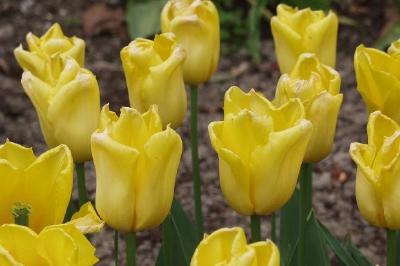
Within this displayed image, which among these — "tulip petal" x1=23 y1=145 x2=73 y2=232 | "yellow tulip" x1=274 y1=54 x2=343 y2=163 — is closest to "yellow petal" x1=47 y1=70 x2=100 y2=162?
"tulip petal" x1=23 y1=145 x2=73 y2=232

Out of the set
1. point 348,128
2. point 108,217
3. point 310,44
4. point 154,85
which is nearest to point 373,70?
point 310,44

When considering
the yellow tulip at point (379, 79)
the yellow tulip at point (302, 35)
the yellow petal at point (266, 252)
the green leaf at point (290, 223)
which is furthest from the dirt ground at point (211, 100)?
the yellow petal at point (266, 252)

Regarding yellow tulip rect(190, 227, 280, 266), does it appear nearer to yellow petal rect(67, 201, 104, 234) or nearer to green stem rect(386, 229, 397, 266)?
yellow petal rect(67, 201, 104, 234)

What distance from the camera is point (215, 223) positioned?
3.35 meters

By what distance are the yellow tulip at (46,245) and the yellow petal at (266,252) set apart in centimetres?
22

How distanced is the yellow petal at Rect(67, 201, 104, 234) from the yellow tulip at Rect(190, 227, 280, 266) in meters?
0.24

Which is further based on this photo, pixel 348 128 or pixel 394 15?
pixel 394 15

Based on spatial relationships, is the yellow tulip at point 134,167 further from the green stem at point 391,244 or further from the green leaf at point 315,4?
the green leaf at point 315,4

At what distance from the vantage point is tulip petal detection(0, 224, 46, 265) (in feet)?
4.42

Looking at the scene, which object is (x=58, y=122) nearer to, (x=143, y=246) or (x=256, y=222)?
(x=256, y=222)

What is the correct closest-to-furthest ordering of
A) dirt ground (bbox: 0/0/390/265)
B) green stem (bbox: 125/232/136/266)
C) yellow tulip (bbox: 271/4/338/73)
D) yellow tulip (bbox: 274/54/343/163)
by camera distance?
green stem (bbox: 125/232/136/266), yellow tulip (bbox: 274/54/343/163), yellow tulip (bbox: 271/4/338/73), dirt ground (bbox: 0/0/390/265)

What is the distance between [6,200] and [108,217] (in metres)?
0.15

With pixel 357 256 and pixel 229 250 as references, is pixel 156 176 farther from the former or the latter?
pixel 357 256

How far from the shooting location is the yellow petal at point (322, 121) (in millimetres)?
1708
